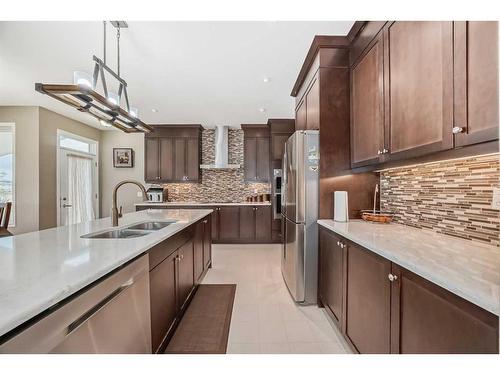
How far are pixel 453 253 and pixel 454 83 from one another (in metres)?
0.83

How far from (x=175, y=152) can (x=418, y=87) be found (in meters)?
4.94

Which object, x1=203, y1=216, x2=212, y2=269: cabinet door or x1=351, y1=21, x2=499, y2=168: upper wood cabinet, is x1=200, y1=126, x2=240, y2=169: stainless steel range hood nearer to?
x1=203, y1=216, x2=212, y2=269: cabinet door

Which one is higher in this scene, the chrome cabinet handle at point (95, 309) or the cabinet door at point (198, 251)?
the chrome cabinet handle at point (95, 309)

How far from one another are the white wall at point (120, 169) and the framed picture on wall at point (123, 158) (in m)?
0.09

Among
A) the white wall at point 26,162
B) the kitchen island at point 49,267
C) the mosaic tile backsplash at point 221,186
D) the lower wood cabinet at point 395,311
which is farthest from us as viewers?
the mosaic tile backsplash at point 221,186

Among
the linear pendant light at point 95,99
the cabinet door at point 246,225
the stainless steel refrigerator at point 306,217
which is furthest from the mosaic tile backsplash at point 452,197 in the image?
the cabinet door at point 246,225

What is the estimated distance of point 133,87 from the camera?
11.4ft

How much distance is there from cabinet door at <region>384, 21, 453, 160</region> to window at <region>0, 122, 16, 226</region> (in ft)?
18.9

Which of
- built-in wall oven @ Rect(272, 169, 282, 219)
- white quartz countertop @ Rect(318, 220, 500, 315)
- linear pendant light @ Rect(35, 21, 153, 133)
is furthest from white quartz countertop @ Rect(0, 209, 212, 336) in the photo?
built-in wall oven @ Rect(272, 169, 282, 219)

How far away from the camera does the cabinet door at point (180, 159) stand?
18.3ft

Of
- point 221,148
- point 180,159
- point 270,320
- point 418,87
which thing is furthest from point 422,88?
point 180,159

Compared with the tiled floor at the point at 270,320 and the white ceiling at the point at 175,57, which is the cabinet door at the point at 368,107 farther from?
the tiled floor at the point at 270,320
